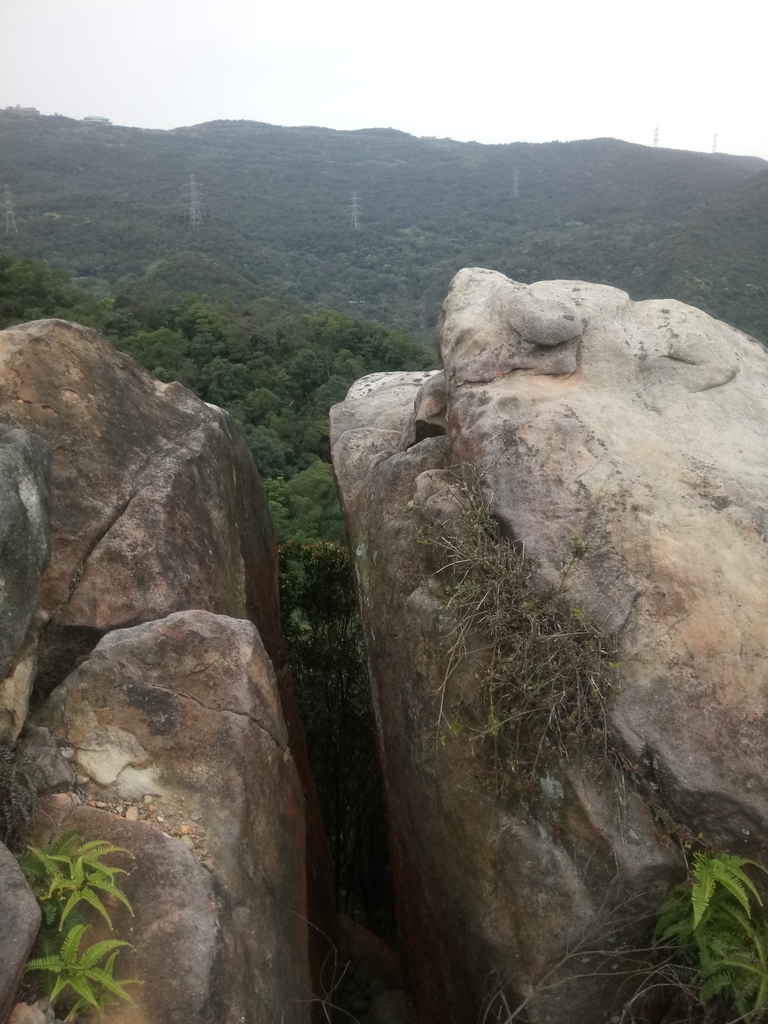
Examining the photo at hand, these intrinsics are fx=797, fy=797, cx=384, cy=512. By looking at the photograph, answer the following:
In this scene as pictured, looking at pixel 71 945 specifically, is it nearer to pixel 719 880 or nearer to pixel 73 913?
pixel 73 913

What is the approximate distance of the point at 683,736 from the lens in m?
3.95

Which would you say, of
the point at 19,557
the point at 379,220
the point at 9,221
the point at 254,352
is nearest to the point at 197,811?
the point at 19,557

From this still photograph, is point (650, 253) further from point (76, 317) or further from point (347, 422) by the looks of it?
point (347, 422)

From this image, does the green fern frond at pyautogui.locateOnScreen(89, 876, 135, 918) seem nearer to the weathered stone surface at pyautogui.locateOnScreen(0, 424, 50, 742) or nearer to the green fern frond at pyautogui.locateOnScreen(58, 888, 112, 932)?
the green fern frond at pyautogui.locateOnScreen(58, 888, 112, 932)

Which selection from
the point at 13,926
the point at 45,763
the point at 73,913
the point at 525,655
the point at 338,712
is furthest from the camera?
the point at 338,712

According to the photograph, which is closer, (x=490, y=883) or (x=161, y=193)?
(x=490, y=883)

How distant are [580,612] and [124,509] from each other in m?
2.99

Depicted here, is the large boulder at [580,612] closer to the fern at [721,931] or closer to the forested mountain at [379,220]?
the fern at [721,931]

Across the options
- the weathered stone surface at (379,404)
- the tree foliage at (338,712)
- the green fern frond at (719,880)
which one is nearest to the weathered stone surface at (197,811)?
the green fern frond at (719,880)

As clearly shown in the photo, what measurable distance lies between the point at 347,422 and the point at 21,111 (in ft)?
334

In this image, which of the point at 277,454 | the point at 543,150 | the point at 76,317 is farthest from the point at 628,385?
the point at 543,150

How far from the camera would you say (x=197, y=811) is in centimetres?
392

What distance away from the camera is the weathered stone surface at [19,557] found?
152 inches

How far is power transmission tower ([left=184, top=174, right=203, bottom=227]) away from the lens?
182 ft
